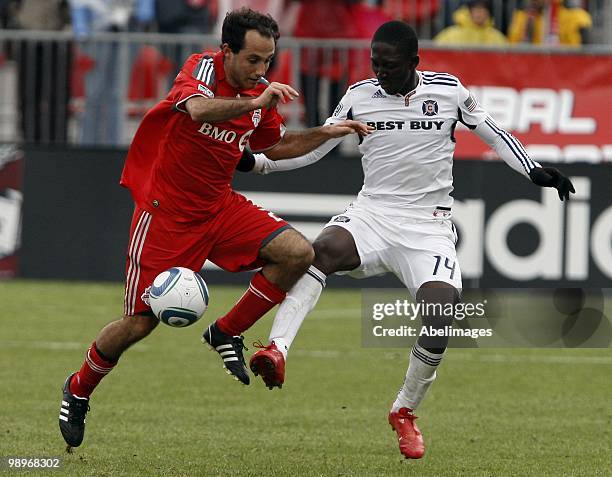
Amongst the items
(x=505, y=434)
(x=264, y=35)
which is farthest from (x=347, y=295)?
(x=264, y=35)

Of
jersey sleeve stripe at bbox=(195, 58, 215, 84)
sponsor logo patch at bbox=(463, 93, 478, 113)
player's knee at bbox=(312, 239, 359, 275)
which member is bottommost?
player's knee at bbox=(312, 239, 359, 275)

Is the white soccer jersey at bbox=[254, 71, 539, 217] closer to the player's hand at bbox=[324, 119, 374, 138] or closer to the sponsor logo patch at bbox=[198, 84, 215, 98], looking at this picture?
the player's hand at bbox=[324, 119, 374, 138]

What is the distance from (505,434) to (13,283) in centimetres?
851

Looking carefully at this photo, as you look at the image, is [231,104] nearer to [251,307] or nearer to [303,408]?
[251,307]

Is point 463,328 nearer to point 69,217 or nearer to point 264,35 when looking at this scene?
point 264,35

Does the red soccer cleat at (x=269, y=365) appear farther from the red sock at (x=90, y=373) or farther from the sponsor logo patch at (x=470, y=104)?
the sponsor logo patch at (x=470, y=104)

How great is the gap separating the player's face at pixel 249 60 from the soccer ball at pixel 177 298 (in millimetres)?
1152

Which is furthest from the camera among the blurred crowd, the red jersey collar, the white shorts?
the blurred crowd

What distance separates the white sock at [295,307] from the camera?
829 cm

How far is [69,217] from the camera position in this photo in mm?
16297

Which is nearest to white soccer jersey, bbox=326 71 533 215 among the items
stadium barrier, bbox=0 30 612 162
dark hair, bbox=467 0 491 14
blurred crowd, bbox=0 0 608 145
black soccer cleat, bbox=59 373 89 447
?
black soccer cleat, bbox=59 373 89 447

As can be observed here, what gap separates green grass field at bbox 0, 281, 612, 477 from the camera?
823cm

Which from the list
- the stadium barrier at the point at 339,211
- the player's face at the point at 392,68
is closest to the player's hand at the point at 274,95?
the player's face at the point at 392,68

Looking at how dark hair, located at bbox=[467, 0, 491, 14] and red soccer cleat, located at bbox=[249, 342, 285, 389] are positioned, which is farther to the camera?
dark hair, located at bbox=[467, 0, 491, 14]
